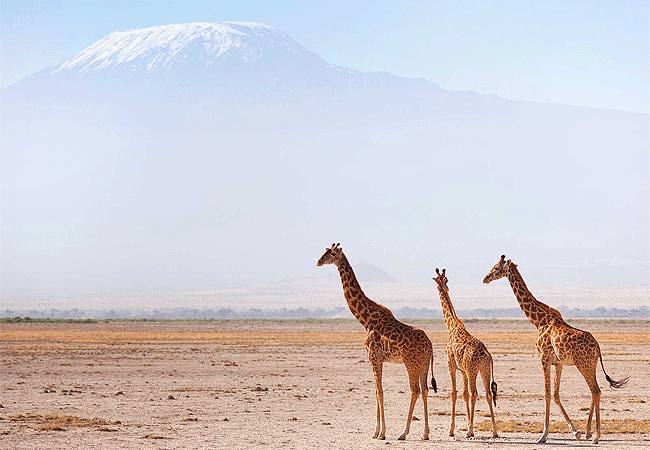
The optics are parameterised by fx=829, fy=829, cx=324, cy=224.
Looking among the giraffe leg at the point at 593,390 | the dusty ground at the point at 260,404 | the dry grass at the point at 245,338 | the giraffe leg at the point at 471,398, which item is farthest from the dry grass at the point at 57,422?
the dry grass at the point at 245,338

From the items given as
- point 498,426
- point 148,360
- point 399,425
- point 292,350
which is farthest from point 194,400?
point 292,350

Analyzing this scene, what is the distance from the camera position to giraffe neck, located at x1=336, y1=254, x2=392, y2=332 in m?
16.7

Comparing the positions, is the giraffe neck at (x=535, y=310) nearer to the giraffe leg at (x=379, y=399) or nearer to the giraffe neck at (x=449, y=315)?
the giraffe neck at (x=449, y=315)

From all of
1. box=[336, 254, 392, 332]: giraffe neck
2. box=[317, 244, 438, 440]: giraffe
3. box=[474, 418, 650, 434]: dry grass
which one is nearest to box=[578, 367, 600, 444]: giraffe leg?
box=[474, 418, 650, 434]: dry grass

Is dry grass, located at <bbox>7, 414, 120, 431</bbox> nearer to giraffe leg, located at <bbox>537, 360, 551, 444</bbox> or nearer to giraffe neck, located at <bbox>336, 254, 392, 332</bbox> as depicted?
giraffe neck, located at <bbox>336, 254, 392, 332</bbox>

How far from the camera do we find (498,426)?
18.2 m

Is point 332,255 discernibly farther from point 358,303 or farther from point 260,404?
point 260,404

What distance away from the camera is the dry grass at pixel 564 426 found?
17469mm

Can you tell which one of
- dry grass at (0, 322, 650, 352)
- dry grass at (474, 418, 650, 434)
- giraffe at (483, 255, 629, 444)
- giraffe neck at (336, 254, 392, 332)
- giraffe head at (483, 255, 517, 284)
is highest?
giraffe head at (483, 255, 517, 284)

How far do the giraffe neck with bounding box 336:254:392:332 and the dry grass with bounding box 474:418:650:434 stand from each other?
3560mm

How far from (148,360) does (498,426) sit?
80.0 ft

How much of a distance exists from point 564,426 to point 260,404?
28.0 ft

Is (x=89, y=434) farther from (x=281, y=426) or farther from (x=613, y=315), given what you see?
(x=613, y=315)

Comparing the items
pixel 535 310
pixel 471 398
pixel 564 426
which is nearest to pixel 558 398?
pixel 471 398
